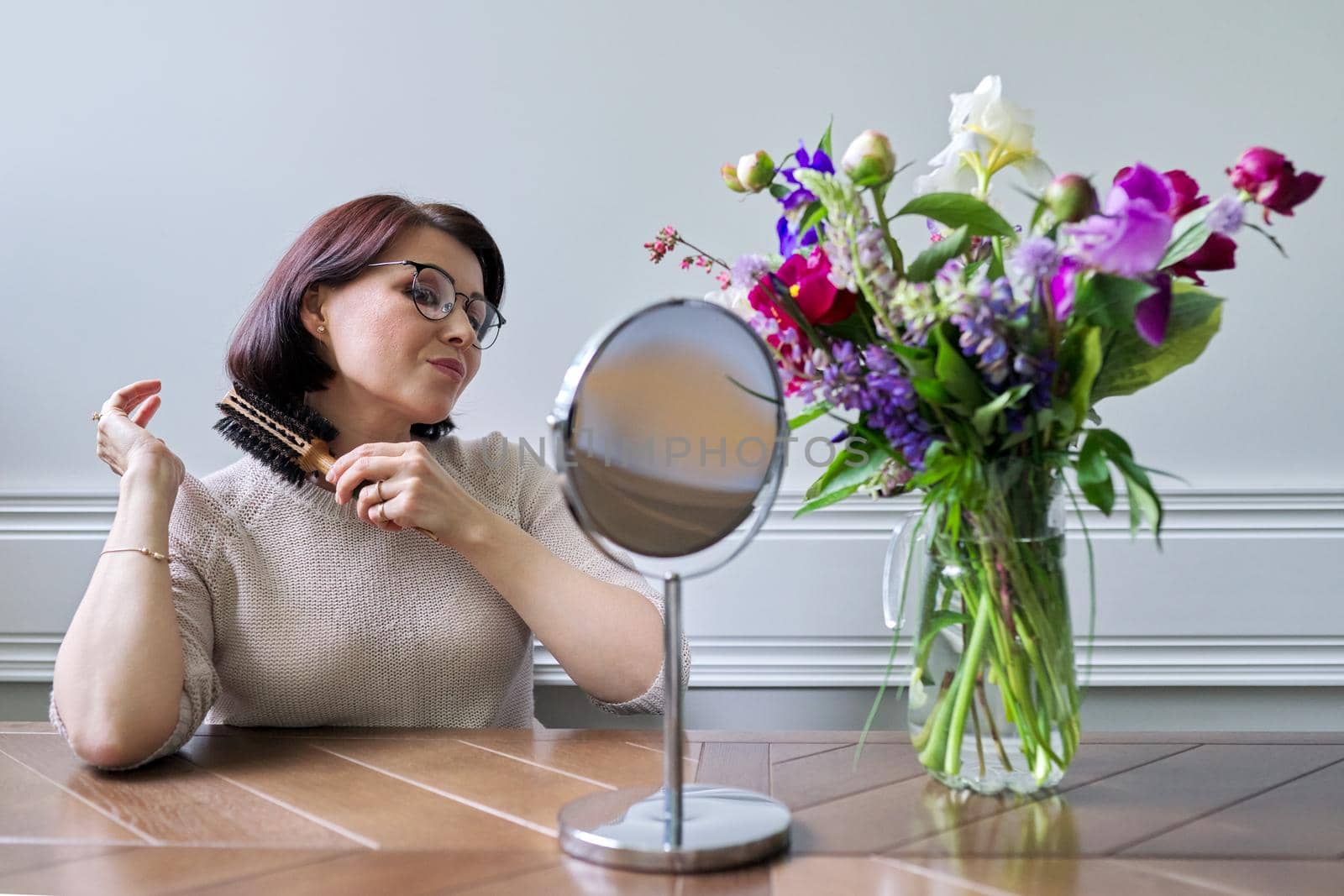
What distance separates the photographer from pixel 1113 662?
169 cm

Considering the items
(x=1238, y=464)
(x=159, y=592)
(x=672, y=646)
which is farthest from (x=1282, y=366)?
(x=159, y=592)

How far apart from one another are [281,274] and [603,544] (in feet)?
2.74

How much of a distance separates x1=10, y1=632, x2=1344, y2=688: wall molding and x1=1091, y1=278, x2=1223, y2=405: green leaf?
3.10 ft

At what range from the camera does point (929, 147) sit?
1.66 metres

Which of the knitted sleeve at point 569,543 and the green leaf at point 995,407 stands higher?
the green leaf at point 995,407

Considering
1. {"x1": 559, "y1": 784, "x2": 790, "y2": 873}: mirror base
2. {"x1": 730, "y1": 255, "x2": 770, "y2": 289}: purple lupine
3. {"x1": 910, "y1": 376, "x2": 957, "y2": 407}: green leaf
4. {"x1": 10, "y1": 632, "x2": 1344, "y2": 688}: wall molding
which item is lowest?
{"x1": 10, "y1": 632, "x2": 1344, "y2": 688}: wall molding

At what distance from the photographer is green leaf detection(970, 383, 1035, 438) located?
0.75m

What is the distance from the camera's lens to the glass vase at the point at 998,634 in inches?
32.3

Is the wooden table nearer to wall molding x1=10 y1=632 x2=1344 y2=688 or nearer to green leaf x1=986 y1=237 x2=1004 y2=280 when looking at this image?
green leaf x1=986 y1=237 x2=1004 y2=280

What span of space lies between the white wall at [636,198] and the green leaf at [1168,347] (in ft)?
2.87

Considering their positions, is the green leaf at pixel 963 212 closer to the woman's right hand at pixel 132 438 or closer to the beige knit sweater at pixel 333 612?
the beige knit sweater at pixel 333 612

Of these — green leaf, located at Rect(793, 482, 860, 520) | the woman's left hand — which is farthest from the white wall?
green leaf, located at Rect(793, 482, 860, 520)

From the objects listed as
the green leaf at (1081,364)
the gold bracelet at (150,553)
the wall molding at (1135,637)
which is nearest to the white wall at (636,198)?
the wall molding at (1135,637)

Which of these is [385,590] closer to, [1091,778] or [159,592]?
[159,592]
